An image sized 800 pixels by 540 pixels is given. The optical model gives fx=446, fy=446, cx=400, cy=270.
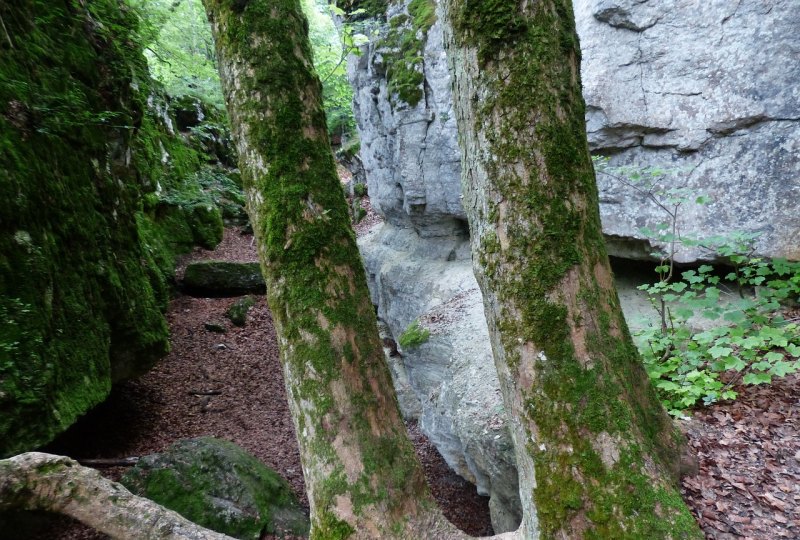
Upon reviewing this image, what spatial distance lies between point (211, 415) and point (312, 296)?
14.5 feet

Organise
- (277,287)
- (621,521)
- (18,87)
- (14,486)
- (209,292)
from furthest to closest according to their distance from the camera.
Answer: (209,292) → (18,87) → (277,287) → (14,486) → (621,521)

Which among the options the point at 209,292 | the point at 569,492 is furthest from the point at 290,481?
the point at 209,292

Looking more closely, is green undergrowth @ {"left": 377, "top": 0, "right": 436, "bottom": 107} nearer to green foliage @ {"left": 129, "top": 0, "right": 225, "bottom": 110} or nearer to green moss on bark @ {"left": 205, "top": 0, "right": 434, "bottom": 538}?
green foliage @ {"left": 129, "top": 0, "right": 225, "bottom": 110}

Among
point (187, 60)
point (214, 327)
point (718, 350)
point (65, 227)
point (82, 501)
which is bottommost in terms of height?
point (214, 327)

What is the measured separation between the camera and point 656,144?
618 cm

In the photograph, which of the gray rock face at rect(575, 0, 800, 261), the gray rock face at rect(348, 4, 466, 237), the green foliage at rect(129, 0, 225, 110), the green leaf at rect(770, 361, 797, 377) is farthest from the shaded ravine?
the green foliage at rect(129, 0, 225, 110)

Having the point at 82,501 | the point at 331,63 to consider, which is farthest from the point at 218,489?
the point at 331,63

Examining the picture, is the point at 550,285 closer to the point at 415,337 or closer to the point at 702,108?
the point at 415,337

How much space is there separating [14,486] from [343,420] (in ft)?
5.80

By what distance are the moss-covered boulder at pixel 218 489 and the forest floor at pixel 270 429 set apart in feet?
1.55

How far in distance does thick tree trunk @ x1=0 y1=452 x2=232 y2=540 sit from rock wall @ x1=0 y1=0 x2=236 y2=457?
Result: 25.4 inches

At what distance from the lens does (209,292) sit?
9328mm

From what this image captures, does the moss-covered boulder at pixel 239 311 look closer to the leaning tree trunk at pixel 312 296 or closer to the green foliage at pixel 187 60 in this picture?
the green foliage at pixel 187 60

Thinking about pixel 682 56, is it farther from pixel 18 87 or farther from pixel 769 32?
pixel 18 87
